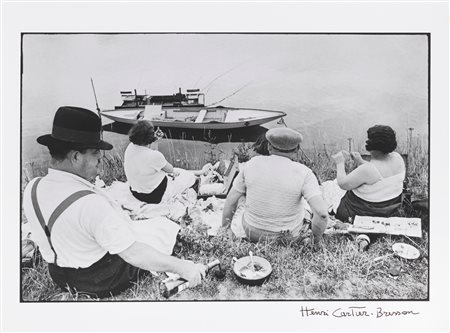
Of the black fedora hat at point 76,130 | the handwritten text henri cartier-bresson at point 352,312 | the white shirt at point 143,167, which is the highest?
the black fedora hat at point 76,130

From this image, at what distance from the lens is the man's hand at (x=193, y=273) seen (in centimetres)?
269

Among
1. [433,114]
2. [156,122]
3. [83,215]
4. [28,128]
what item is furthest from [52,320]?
[433,114]

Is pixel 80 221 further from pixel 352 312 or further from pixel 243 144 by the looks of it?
pixel 352 312

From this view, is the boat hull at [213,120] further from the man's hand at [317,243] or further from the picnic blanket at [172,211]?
the man's hand at [317,243]

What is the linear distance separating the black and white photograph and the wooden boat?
1cm

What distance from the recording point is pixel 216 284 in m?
2.82

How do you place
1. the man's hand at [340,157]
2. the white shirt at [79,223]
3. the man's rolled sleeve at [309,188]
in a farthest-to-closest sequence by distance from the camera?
the man's hand at [340,157], the man's rolled sleeve at [309,188], the white shirt at [79,223]

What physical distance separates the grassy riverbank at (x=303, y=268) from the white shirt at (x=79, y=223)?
40 centimetres

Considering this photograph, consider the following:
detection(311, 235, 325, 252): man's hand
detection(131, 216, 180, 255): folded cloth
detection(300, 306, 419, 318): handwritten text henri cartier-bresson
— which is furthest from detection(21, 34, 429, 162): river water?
detection(300, 306, 419, 318): handwritten text henri cartier-bresson

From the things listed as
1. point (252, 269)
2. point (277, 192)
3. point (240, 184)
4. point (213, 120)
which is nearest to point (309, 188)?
point (277, 192)

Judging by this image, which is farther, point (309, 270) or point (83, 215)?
point (309, 270)

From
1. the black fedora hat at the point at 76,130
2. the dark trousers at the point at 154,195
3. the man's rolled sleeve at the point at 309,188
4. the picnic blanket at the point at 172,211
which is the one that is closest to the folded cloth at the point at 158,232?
the picnic blanket at the point at 172,211
